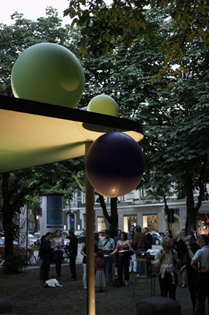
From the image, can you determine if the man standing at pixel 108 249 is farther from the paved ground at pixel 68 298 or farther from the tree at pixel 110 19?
the tree at pixel 110 19

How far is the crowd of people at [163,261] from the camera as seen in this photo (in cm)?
743

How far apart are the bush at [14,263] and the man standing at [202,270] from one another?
11586 mm

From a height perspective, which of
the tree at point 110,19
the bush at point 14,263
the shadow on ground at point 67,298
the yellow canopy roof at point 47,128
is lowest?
the shadow on ground at point 67,298

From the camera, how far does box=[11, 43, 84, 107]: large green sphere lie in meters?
3.65

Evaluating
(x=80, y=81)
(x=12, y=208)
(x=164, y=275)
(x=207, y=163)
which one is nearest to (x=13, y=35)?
(x=12, y=208)

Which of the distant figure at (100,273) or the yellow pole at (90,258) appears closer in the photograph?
the yellow pole at (90,258)

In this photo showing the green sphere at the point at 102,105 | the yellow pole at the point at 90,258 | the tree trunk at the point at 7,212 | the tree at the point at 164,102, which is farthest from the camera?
the tree trunk at the point at 7,212

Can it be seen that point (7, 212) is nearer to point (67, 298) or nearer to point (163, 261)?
point (67, 298)

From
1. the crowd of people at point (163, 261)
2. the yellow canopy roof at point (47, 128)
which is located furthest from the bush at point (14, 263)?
the yellow canopy roof at point (47, 128)

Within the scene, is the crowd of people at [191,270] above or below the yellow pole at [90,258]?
below

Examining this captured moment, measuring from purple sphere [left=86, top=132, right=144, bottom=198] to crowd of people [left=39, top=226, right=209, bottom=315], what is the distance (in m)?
4.32

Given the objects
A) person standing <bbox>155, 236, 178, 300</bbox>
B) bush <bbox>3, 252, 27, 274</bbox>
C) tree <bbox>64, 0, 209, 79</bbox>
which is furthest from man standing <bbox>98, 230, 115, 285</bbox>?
tree <bbox>64, 0, 209, 79</bbox>

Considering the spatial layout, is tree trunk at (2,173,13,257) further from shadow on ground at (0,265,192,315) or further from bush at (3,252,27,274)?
shadow on ground at (0,265,192,315)

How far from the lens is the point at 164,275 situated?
8250 millimetres
